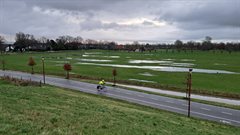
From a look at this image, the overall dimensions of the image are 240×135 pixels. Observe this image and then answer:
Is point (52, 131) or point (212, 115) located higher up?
point (52, 131)

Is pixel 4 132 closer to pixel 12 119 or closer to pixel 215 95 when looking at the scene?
pixel 12 119

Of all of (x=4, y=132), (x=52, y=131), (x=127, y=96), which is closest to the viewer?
(x=4, y=132)

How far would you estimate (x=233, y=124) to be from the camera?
2467 cm

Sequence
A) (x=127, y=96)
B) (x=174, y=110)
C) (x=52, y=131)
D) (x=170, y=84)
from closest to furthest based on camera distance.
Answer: (x=52, y=131) < (x=174, y=110) < (x=127, y=96) < (x=170, y=84)

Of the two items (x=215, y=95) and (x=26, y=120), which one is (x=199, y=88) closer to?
(x=215, y=95)

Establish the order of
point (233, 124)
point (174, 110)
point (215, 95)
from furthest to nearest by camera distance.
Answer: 1. point (215, 95)
2. point (174, 110)
3. point (233, 124)

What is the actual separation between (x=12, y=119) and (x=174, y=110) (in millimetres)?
23067

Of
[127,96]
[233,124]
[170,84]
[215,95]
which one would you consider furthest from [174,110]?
[170,84]

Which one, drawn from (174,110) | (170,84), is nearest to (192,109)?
(174,110)

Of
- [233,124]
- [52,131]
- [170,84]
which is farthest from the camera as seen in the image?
[170,84]

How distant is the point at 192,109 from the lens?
31.1m

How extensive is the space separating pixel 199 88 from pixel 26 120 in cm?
4056

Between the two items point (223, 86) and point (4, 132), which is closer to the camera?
point (4, 132)

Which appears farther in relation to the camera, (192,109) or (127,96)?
(127,96)
